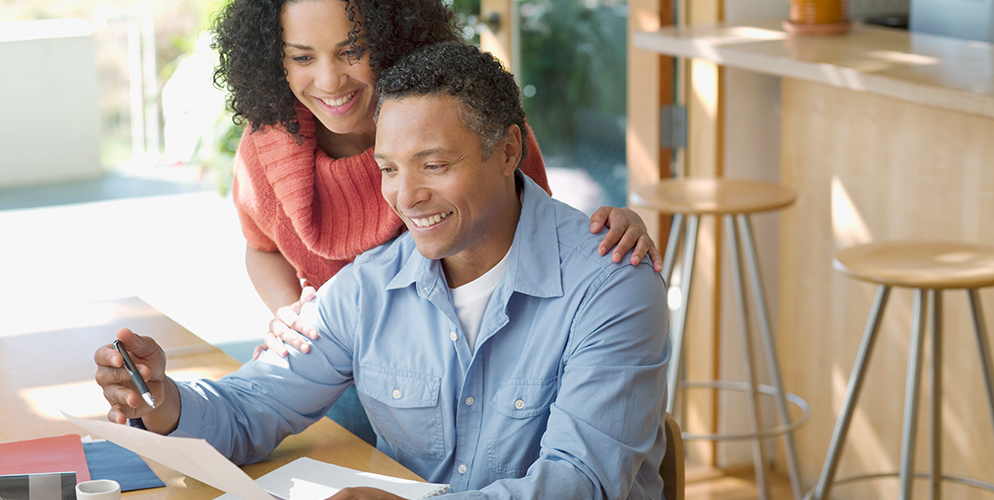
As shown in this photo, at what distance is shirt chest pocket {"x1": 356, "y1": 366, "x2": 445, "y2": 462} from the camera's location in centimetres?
143

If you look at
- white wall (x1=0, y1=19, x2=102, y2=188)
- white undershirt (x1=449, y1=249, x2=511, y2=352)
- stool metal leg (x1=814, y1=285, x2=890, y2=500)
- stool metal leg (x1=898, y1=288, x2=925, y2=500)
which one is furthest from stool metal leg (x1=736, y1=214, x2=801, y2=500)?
white wall (x1=0, y1=19, x2=102, y2=188)

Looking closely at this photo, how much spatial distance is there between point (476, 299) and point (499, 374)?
0.37 feet

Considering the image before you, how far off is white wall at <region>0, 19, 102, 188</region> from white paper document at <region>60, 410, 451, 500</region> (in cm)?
323

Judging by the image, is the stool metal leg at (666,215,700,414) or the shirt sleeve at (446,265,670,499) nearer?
the shirt sleeve at (446,265,670,499)

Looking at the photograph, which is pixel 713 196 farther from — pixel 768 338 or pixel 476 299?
pixel 476 299

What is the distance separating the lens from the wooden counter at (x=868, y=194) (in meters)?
2.36

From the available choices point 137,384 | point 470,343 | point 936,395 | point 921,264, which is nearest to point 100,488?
point 137,384

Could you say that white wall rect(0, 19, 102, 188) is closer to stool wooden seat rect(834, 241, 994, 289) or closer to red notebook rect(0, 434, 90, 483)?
red notebook rect(0, 434, 90, 483)

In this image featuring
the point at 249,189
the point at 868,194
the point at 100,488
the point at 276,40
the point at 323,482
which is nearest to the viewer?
the point at 100,488

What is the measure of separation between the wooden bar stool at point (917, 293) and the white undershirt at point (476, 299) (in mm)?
890

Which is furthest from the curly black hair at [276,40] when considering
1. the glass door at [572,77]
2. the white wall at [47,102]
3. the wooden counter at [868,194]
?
the white wall at [47,102]

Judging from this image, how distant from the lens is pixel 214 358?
1.76m

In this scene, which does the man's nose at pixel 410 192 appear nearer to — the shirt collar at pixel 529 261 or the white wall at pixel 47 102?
the shirt collar at pixel 529 261

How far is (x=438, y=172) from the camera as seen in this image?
4.45ft
